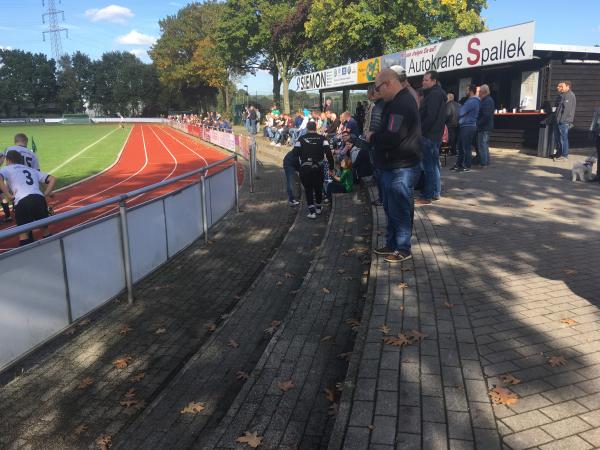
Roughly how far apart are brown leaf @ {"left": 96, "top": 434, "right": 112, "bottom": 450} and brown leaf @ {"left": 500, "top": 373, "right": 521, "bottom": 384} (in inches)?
109

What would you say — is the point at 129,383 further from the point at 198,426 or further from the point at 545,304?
the point at 545,304

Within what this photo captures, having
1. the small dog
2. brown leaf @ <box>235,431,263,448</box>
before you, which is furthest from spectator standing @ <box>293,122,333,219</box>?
brown leaf @ <box>235,431,263,448</box>

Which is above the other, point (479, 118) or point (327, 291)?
point (479, 118)

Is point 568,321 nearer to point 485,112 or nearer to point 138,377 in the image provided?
point 138,377

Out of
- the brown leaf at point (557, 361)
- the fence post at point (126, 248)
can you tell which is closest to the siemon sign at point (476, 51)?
the fence post at point (126, 248)

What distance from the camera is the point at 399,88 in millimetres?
5336

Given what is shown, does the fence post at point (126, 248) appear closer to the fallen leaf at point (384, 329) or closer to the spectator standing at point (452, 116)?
the fallen leaf at point (384, 329)

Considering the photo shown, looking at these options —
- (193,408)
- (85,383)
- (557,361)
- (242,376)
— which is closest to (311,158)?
(242,376)

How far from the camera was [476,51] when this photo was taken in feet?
49.0

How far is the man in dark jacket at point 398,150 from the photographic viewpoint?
5309 mm

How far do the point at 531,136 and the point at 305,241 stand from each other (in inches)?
415

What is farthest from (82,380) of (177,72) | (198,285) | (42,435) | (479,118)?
(177,72)

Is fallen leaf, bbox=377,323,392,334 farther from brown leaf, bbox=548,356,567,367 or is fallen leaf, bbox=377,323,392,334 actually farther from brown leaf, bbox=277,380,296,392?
brown leaf, bbox=548,356,567,367

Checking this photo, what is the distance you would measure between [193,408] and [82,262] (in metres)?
2.44
